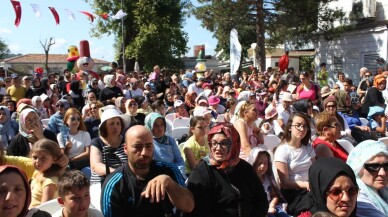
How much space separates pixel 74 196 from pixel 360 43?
2097 cm

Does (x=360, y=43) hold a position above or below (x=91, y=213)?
above

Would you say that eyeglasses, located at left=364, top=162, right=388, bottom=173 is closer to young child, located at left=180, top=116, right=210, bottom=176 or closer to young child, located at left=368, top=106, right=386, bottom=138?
young child, located at left=180, top=116, right=210, bottom=176

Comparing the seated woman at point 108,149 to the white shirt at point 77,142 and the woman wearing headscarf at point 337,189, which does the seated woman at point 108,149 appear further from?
the woman wearing headscarf at point 337,189

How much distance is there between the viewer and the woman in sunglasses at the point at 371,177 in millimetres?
2746

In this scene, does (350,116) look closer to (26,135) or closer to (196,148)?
(196,148)

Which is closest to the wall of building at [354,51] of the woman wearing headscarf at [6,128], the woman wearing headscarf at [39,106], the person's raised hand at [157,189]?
the woman wearing headscarf at [39,106]

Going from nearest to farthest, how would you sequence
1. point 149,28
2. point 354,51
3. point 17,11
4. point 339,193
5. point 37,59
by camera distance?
point 339,193, point 17,11, point 354,51, point 149,28, point 37,59

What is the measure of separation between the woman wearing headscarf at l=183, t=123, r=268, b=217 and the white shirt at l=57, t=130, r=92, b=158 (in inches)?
117

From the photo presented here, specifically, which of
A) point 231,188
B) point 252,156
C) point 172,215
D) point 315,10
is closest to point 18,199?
point 172,215

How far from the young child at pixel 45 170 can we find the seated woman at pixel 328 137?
2.55 metres

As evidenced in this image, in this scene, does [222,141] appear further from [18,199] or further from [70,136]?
[70,136]

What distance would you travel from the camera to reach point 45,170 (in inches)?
135

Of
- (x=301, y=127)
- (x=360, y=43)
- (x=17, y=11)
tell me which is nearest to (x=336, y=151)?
(x=301, y=127)

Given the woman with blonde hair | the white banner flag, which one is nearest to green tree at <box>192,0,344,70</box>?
the white banner flag
